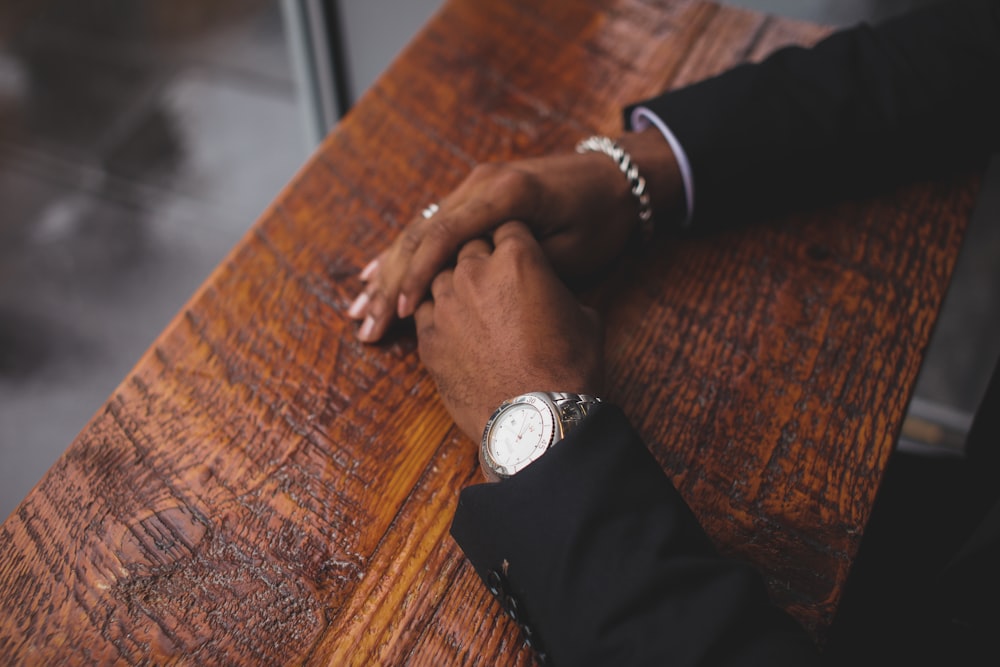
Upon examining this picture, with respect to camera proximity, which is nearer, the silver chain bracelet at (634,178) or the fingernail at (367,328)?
the fingernail at (367,328)

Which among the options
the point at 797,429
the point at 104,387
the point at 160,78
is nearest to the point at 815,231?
the point at 797,429

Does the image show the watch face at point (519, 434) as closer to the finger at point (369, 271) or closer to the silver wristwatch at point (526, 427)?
the silver wristwatch at point (526, 427)

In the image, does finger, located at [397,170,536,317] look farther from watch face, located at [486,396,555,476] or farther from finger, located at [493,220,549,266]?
watch face, located at [486,396,555,476]

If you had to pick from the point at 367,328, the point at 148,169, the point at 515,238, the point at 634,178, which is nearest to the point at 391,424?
the point at 367,328

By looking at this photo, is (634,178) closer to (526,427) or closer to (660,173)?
(660,173)

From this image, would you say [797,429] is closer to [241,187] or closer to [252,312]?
[252,312]

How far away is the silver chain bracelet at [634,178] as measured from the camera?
887 mm

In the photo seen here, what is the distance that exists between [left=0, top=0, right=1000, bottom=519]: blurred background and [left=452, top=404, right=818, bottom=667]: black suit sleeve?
1.14 meters

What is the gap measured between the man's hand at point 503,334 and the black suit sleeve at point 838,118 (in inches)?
9.5

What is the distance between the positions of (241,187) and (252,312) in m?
1.68

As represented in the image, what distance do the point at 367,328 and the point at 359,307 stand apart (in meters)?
0.03

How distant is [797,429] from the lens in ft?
2.41

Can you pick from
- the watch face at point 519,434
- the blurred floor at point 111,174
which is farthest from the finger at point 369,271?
the blurred floor at point 111,174

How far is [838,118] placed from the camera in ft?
3.03
